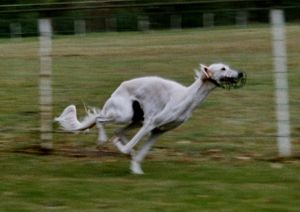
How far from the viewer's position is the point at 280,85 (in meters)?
10.5

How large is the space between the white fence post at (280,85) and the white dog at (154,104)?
1.12m

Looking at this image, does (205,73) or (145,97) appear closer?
(205,73)

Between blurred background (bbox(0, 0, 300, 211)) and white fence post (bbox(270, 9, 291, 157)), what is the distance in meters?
0.05

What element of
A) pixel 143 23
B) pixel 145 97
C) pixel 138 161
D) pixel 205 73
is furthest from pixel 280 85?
pixel 143 23

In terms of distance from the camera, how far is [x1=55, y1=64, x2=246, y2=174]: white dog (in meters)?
9.22

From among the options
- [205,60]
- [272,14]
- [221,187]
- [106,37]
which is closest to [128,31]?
[106,37]

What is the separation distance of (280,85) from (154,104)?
189 cm

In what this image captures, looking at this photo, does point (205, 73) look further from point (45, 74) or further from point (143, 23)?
point (143, 23)

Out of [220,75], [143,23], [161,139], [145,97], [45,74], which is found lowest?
[161,139]

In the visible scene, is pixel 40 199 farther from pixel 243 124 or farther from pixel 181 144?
pixel 243 124

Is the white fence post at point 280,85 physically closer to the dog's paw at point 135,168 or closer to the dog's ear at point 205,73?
the dog's ear at point 205,73

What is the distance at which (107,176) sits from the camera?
9211 millimetres

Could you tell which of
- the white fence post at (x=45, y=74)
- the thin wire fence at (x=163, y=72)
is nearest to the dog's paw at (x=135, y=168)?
the white fence post at (x=45, y=74)

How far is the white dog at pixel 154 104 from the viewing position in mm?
9219
